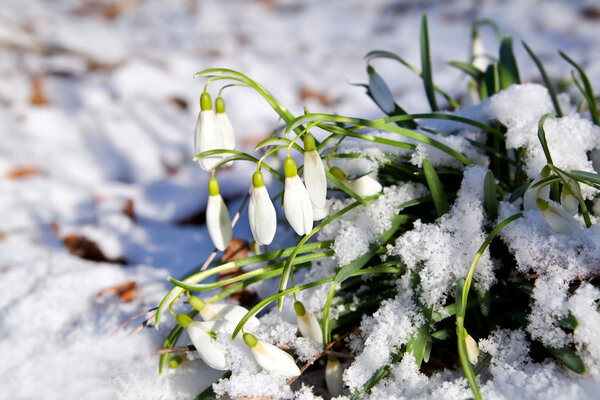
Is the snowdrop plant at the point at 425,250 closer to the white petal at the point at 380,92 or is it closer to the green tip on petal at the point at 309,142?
the green tip on petal at the point at 309,142

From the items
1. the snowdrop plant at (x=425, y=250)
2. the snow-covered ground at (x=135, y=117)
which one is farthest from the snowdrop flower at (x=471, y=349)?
the snow-covered ground at (x=135, y=117)

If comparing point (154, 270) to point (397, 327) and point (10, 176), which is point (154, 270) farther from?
point (10, 176)

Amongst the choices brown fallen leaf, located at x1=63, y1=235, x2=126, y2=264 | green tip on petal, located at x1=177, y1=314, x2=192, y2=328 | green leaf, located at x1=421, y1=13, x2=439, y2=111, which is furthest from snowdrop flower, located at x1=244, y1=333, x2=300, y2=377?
brown fallen leaf, located at x1=63, y1=235, x2=126, y2=264

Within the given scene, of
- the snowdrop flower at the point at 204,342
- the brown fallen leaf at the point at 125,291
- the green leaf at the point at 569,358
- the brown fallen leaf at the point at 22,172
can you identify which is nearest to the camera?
the green leaf at the point at 569,358

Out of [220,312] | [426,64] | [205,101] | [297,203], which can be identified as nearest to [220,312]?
[220,312]

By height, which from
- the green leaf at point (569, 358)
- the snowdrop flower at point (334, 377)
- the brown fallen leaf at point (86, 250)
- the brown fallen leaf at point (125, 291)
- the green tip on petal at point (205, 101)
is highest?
the green tip on petal at point (205, 101)

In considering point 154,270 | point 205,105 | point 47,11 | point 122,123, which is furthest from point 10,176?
point 47,11

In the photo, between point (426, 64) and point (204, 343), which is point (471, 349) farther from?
point (426, 64)

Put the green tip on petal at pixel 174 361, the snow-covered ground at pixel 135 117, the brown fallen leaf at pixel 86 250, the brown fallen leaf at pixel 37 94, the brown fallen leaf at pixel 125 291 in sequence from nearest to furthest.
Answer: the green tip on petal at pixel 174 361 → the snow-covered ground at pixel 135 117 → the brown fallen leaf at pixel 125 291 → the brown fallen leaf at pixel 86 250 → the brown fallen leaf at pixel 37 94
